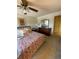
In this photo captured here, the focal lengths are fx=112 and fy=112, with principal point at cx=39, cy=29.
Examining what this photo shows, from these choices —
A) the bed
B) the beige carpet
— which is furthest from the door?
the bed

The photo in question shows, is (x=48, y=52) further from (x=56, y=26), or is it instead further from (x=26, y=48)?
(x=56, y=26)

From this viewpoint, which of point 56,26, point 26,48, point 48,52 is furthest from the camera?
point 56,26

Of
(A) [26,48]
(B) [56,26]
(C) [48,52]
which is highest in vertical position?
(B) [56,26]

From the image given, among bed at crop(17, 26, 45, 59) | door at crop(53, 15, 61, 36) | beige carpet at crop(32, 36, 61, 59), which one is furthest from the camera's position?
door at crop(53, 15, 61, 36)

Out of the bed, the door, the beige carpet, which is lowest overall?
the beige carpet

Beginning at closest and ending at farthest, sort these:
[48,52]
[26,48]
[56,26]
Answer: [26,48] → [48,52] → [56,26]

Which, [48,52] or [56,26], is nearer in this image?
[48,52]

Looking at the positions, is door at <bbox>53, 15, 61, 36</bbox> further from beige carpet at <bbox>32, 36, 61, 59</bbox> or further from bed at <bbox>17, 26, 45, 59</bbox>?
bed at <bbox>17, 26, 45, 59</bbox>

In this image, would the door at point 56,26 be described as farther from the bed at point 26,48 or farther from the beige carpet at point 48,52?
the bed at point 26,48

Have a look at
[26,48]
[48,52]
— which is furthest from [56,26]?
[26,48]

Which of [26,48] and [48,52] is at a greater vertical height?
[26,48]

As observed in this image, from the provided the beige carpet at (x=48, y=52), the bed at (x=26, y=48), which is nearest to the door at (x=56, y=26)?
the beige carpet at (x=48, y=52)
